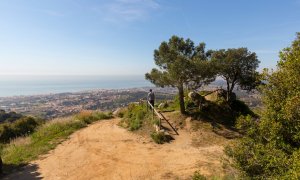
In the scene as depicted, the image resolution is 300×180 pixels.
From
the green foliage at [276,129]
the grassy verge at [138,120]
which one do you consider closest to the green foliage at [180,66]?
the grassy verge at [138,120]

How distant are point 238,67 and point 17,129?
21.1m

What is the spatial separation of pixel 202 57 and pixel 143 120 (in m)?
6.83

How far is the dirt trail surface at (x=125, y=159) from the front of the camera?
11.1 metres

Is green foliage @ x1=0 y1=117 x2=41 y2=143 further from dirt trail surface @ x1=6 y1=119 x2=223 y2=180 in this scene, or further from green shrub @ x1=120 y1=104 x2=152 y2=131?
green shrub @ x1=120 y1=104 x2=152 y2=131

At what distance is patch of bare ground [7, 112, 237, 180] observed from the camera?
1113 centimetres

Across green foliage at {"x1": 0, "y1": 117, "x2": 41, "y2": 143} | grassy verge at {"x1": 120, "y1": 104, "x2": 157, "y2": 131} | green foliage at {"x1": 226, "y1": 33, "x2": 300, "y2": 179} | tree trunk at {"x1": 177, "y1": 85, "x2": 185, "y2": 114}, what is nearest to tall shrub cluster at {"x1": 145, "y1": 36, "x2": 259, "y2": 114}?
tree trunk at {"x1": 177, "y1": 85, "x2": 185, "y2": 114}

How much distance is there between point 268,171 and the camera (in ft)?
19.6

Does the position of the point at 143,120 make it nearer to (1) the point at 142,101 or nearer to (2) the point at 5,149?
(1) the point at 142,101

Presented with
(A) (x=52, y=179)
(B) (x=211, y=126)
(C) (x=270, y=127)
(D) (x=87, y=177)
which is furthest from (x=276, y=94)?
(B) (x=211, y=126)

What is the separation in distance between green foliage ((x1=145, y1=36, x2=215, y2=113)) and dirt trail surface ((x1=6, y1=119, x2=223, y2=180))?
3.82 meters

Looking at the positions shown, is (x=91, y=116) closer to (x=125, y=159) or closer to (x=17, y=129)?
(x=17, y=129)

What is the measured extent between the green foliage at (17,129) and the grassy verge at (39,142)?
11.2 feet

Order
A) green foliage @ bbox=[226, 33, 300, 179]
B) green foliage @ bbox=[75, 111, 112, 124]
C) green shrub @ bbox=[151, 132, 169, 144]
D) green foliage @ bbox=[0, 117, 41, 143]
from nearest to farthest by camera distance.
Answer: green foliage @ bbox=[226, 33, 300, 179]
green shrub @ bbox=[151, 132, 169, 144]
green foliage @ bbox=[0, 117, 41, 143]
green foliage @ bbox=[75, 111, 112, 124]

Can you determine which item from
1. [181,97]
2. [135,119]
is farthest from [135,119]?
[181,97]
